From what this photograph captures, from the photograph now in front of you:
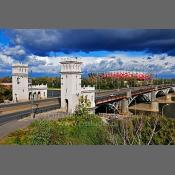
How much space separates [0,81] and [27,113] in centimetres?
114

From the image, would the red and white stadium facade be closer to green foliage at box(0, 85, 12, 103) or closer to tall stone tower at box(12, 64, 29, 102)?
tall stone tower at box(12, 64, 29, 102)

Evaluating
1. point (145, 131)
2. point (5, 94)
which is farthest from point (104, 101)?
point (145, 131)

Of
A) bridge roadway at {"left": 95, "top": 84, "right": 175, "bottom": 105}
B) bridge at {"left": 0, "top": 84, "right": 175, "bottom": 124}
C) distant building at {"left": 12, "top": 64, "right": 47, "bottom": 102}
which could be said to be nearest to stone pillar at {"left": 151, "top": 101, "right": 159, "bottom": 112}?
bridge at {"left": 0, "top": 84, "right": 175, "bottom": 124}

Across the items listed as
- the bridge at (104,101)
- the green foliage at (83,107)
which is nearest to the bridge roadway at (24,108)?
the bridge at (104,101)

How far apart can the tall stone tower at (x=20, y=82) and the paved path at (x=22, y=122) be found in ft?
2.40

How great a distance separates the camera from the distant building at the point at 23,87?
983 centimetres

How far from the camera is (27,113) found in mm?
10070

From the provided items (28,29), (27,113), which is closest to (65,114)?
(27,113)

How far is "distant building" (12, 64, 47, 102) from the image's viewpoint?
9.83m

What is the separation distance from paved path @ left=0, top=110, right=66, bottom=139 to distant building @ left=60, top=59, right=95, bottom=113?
354 millimetres

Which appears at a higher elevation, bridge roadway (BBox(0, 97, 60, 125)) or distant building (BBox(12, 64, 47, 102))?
distant building (BBox(12, 64, 47, 102))

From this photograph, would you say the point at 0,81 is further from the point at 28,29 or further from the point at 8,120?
the point at 28,29

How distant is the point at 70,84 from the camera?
33.4ft

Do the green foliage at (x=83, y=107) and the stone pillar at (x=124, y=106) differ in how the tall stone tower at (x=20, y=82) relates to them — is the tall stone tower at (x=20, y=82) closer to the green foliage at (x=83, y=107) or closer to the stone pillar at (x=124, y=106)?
the green foliage at (x=83, y=107)
